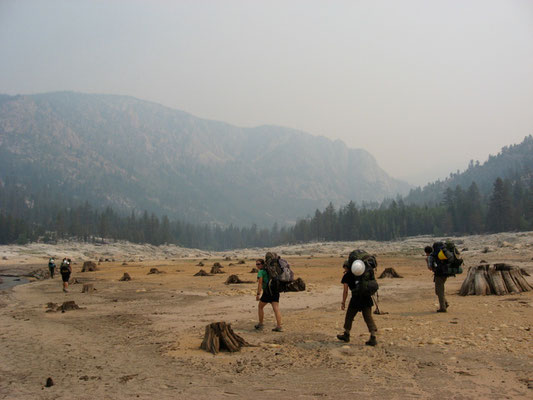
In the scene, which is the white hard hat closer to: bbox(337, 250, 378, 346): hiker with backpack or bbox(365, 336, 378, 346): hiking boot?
bbox(337, 250, 378, 346): hiker with backpack

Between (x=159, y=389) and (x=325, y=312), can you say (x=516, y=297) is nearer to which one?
(x=325, y=312)

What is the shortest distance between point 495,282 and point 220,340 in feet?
40.2

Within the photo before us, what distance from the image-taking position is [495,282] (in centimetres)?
1596

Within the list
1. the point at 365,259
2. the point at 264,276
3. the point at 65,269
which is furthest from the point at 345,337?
the point at 65,269

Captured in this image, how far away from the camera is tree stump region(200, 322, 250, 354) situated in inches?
366

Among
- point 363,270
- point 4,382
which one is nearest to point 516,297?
point 363,270

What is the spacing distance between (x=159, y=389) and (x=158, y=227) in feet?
478

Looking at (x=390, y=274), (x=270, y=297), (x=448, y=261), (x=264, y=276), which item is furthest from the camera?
(x=390, y=274)

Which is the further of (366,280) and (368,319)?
(368,319)

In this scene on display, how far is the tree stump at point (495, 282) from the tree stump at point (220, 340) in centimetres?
1111

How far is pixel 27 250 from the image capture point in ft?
277

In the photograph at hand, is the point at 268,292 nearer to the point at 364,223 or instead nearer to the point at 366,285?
the point at 366,285

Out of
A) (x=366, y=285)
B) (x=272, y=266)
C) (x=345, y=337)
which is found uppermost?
(x=272, y=266)

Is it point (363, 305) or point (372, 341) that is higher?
point (363, 305)
